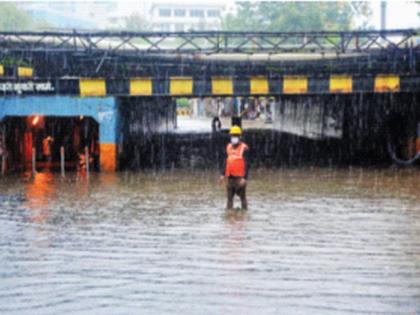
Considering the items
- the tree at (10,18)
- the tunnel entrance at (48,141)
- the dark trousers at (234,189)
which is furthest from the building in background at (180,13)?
the dark trousers at (234,189)

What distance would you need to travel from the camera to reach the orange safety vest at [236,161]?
579 inches

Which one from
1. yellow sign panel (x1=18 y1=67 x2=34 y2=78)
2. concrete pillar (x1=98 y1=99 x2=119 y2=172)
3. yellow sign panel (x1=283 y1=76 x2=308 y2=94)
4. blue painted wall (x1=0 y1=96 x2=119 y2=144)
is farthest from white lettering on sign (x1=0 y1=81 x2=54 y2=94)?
yellow sign panel (x1=283 y1=76 x2=308 y2=94)

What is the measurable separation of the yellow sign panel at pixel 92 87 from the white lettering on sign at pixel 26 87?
1.00 m

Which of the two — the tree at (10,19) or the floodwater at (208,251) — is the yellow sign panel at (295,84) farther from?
the tree at (10,19)

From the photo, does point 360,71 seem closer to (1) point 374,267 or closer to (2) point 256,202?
(2) point 256,202

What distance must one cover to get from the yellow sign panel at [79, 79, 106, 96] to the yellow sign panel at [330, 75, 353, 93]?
751 centimetres

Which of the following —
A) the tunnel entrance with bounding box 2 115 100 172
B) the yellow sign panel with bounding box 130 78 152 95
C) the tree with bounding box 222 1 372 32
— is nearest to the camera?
the yellow sign panel with bounding box 130 78 152 95

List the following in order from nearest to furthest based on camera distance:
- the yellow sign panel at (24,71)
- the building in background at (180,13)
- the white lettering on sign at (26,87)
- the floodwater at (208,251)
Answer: the floodwater at (208,251) → the white lettering on sign at (26,87) → the yellow sign panel at (24,71) → the building in background at (180,13)

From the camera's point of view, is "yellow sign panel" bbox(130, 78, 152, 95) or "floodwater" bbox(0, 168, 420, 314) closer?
"floodwater" bbox(0, 168, 420, 314)

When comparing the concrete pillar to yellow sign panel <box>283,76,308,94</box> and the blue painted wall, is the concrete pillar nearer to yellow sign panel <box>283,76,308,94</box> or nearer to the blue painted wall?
the blue painted wall

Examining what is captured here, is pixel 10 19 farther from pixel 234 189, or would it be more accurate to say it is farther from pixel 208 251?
pixel 208 251

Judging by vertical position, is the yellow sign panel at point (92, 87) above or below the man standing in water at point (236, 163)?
above

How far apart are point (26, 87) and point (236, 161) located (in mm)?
12109

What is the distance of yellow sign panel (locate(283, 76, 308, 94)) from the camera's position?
25.0m
